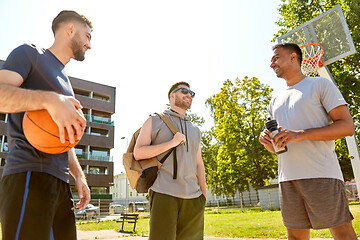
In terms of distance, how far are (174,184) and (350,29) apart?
1884 cm

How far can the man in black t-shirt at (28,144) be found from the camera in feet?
5.02

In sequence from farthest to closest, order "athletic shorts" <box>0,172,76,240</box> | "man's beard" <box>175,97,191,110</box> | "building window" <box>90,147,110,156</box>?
"building window" <box>90,147,110,156</box> → "man's beard" <box>175,97,191,110</box> → "athletic shorts" <box>0,172,76,240</box>

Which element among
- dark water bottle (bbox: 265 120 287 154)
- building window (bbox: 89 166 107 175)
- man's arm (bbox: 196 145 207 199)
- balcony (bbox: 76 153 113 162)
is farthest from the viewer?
building window (bbox: 89 166 107 175)

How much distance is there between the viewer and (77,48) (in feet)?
7.43

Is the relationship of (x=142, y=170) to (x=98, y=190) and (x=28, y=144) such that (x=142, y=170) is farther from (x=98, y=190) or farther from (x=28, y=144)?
(x=98, y=190)

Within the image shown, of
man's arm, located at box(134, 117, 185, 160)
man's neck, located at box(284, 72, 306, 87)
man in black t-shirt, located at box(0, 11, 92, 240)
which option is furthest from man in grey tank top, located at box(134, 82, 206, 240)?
man's neck, located at box(284, 72, 306, 87)

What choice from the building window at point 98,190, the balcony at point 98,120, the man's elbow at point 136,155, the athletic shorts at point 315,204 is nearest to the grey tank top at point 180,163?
the man's elbow at point 136,155

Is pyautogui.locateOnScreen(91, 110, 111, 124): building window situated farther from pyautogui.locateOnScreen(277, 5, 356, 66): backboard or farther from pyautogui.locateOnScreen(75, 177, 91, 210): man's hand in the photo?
pyautogui.locateOnScreen(75, 177, 91, 210): man's hand

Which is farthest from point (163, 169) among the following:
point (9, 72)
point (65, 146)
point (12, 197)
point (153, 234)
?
point (9, 72)

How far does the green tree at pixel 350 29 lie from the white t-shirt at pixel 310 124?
54.5ft

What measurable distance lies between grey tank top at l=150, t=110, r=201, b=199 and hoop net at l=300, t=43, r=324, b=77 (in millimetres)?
5800

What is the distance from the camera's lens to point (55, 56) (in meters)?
2.21

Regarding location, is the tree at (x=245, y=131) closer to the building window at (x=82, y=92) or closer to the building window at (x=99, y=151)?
the building window at (x=99, y=151)

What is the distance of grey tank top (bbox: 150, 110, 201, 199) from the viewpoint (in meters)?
3.03
